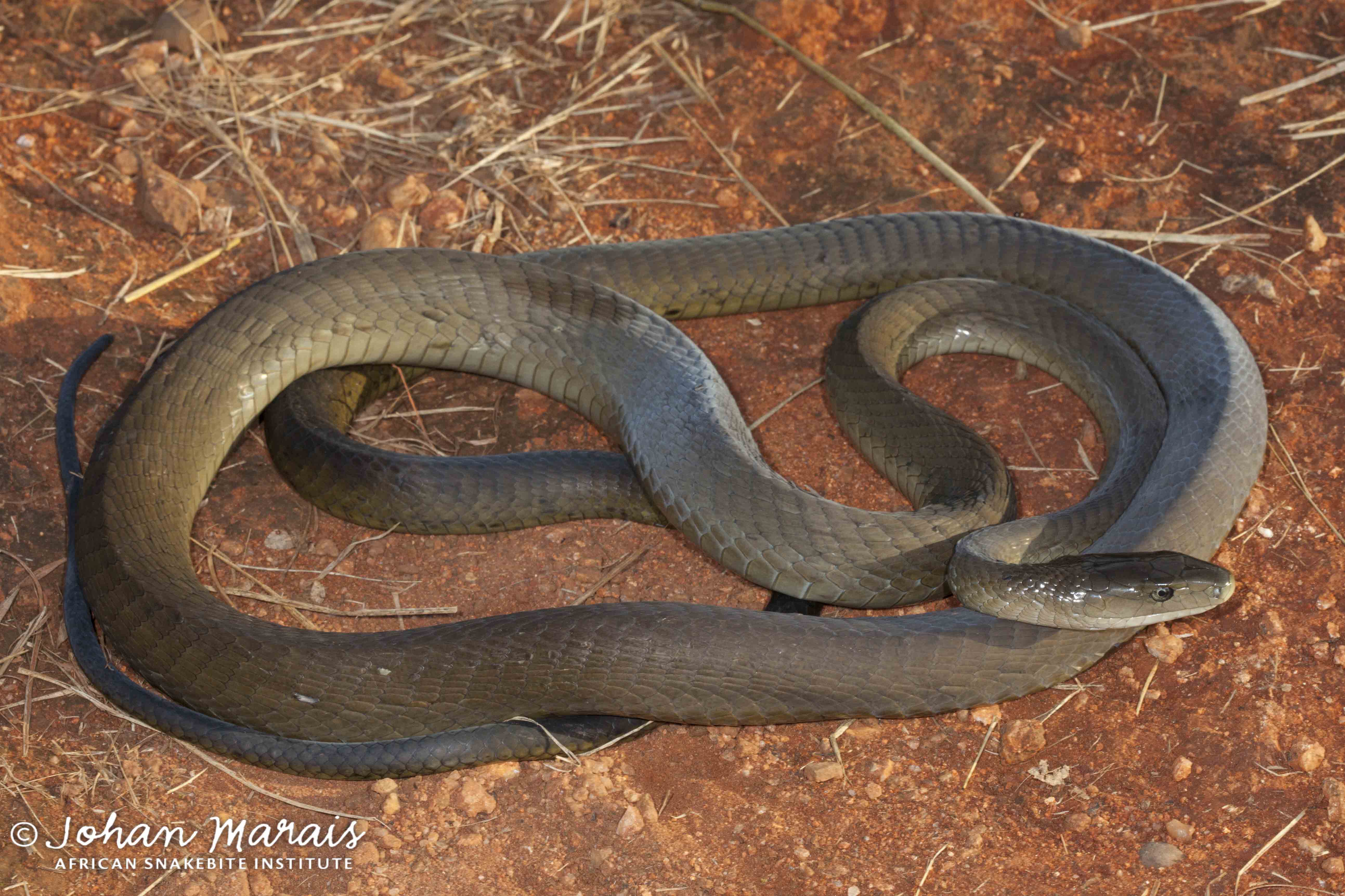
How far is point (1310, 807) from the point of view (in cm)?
340

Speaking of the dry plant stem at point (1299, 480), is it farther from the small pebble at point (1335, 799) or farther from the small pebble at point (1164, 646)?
the small pebble at point (1335, 799)

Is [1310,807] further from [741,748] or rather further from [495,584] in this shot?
[495,584]

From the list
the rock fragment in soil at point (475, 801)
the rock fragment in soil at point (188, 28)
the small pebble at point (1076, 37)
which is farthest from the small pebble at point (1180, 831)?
the rock fragment in soil at point (188, 28)

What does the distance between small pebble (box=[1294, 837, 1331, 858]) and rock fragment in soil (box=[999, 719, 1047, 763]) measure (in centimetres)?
70

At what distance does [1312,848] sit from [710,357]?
111 inches

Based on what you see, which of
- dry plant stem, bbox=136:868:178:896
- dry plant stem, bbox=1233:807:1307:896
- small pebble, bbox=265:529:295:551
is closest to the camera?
dry plant stem, bbox=1233:807:1307:896

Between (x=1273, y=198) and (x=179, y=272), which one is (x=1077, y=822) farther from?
(x=179, y=272)

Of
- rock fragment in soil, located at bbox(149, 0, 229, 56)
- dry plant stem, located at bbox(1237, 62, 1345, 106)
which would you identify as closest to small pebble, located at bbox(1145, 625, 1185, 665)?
dry plant stem, located at bbox(1237, 62, 1345, 106)

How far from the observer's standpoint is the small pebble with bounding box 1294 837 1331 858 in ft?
10.8

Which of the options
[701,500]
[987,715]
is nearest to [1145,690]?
[987,715]

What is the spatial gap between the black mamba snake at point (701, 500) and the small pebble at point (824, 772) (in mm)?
153

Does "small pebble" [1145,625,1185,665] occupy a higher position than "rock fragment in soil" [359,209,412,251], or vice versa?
"rock fragment in soil" [359,209,412,251]

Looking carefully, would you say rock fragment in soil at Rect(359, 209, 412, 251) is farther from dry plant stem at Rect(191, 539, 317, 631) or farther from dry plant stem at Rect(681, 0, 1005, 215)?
dry plant stem at Rect(681, 0, 1005, 215)

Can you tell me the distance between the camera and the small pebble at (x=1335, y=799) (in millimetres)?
3344
